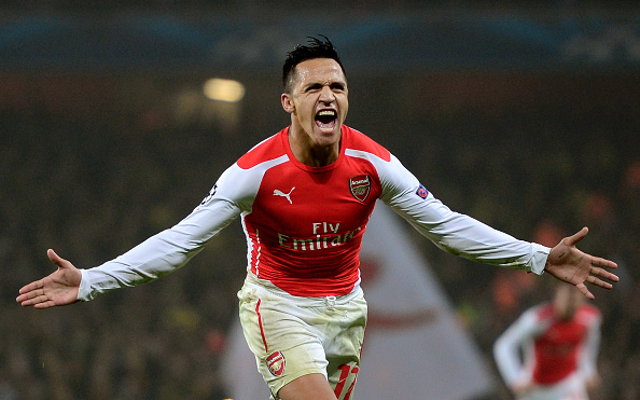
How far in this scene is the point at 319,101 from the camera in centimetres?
413

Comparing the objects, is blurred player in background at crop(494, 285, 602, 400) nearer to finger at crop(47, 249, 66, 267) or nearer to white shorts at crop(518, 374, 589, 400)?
white shorts at crop(518, 374, 589, 400)

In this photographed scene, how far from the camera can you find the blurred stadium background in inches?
521

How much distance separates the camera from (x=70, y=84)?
1917 centimetres

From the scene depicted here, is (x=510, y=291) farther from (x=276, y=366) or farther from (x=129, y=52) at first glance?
(x=276, y=366)

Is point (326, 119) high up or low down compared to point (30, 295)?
up

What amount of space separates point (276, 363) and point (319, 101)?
1.25 meters

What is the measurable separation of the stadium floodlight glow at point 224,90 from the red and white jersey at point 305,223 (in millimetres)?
14570

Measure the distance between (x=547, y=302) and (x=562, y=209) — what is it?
3932 millimetres

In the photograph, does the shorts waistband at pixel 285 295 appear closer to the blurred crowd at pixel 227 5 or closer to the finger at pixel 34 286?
the finger at pixel 34 286

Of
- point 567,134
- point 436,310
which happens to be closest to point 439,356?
point 436,310

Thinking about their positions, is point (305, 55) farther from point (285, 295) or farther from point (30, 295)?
point (30, 295)

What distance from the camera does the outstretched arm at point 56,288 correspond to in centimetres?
383

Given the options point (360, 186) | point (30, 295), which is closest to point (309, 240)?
point (360, 186)

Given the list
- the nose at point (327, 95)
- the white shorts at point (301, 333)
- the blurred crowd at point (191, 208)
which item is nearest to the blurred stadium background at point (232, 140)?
the blurred crowd at point (191, 208)
